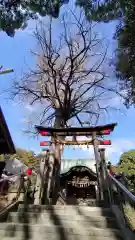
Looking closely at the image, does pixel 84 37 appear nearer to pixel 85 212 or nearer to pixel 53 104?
pixel 53 104

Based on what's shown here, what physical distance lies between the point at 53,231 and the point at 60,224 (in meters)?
0.44

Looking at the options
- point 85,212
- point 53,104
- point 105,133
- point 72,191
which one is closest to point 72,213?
point 85,212

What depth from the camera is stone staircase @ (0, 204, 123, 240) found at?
452 cm

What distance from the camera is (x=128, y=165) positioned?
19.4 meters

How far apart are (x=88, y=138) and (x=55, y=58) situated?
6895 mm

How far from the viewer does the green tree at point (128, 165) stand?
61.3 feet

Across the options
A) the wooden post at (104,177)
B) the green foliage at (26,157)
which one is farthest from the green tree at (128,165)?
the wooden post at (104,177)

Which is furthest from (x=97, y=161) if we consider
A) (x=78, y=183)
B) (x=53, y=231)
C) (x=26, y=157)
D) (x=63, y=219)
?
(x=26, y=157)

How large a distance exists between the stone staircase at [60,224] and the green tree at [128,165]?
13709mm

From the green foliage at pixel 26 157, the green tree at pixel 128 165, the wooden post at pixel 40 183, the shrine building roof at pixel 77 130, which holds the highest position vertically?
the green foliage at pixel 26 157

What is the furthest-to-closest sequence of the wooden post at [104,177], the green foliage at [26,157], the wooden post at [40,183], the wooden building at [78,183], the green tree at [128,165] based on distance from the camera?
the green foliage at [26,157] < the green tree at [128,165] < the wooden building at [78,183] < the wooden post at [40,183] < the wooden post at [104,177]

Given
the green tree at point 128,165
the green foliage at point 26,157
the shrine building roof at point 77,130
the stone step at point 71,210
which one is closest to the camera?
the stone step at point 71,210

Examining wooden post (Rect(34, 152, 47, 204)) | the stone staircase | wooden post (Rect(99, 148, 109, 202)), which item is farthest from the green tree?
the stone staircase

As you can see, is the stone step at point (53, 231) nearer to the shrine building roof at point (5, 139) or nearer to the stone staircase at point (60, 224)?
the stone staircase at point (60, 224)
